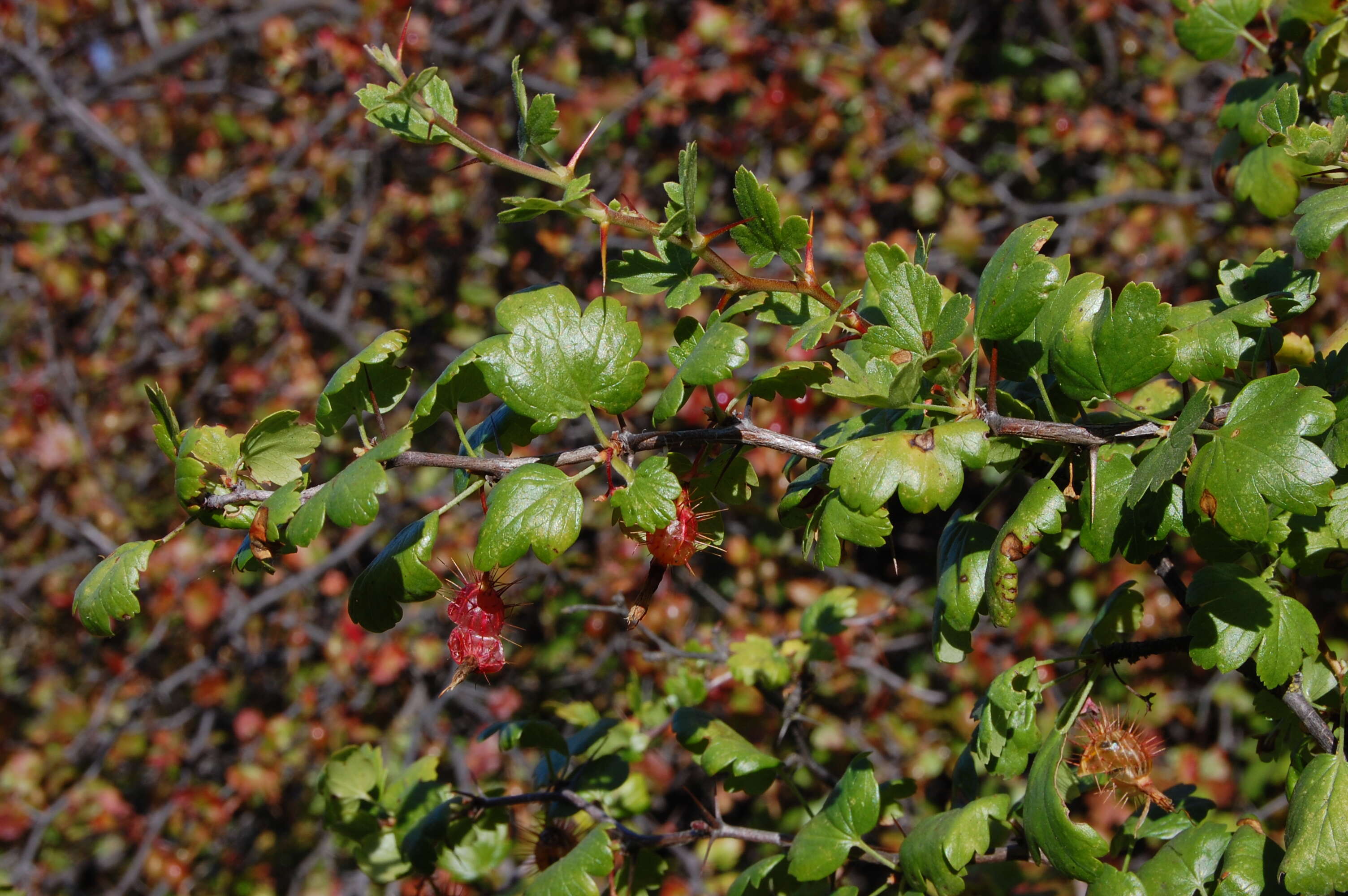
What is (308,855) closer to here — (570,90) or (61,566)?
(61,566)

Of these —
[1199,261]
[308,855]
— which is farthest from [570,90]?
[308,855]

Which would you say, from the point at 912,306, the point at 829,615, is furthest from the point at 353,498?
the point at 829,615

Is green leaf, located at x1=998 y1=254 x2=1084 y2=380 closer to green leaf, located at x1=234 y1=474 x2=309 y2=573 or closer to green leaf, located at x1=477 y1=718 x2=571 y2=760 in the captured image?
green leaf, located at x1=234 y1=474 x2=309 y2=573

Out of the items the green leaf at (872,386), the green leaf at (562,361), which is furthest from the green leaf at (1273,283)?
the green leaf at (562,361)

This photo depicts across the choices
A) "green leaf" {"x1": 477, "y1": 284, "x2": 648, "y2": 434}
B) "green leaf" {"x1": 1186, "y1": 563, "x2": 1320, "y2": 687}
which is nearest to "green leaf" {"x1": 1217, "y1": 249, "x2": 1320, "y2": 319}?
"green leaf" {"x1": 1186, "y1": 563, "x2": 1320, "y2": 687}

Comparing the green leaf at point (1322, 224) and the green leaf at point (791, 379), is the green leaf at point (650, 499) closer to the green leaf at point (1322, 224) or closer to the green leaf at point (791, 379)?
the green leaf at point (791, 379)

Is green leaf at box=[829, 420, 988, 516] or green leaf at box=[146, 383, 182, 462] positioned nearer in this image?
green leaf at box=[829, 420, 988, 516]
